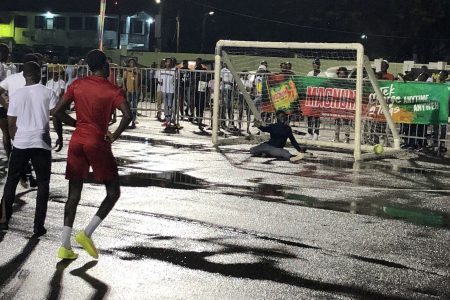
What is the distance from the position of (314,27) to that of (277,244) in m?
56.4

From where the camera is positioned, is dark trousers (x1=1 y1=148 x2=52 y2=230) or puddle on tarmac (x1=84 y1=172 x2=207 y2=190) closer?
dark trousers (x1=1 y1=148 x2=52 y2=230)

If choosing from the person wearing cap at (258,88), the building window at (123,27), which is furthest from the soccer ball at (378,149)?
the building window at (123,27)

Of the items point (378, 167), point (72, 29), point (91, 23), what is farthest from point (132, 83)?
point (72, 29)

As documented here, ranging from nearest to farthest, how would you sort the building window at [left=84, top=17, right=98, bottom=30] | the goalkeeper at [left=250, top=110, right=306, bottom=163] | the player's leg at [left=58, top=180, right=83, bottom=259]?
the player's leg at [left=58, top=180, right=83, bottom=259] < the goalkeeper at [left=250, top=110, right=306, bottom=163] < the building window at [left=84, top=17, right=98, bottom=30]

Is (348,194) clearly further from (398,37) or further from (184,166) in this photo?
(398,37)

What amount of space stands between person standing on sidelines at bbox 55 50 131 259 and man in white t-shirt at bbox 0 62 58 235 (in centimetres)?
90

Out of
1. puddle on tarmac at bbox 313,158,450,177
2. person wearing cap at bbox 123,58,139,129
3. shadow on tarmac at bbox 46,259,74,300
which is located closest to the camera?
shadow on tarmac at bbox 46,259,74,300

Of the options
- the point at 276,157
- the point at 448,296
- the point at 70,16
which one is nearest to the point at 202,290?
the point at 448,296

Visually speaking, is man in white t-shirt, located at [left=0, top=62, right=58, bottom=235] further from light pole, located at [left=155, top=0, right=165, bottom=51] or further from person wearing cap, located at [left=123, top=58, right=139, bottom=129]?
light pole, located at [left=155, top=0, right=165, bottom=51]

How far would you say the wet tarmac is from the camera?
20.0 ft

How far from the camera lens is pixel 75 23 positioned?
74.9 meters

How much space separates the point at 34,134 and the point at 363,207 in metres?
4.73

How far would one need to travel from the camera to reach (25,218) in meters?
8.53

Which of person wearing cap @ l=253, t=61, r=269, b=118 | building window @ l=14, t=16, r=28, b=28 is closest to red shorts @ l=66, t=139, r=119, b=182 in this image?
person wearing cap @ l=253, t=61, r=269, b=118
